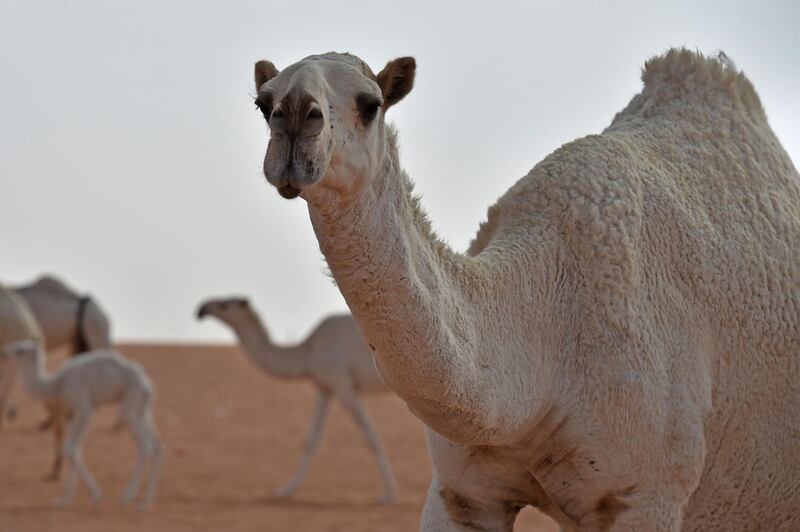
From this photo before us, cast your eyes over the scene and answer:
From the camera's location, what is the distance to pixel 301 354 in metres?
17.6

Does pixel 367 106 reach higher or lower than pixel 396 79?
lower

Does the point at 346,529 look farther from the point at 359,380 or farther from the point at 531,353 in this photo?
the point at 531,353

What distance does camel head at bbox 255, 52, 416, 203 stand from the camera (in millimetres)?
4113

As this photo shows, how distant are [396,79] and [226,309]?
1318cm

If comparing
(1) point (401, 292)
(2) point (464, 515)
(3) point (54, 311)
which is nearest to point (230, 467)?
(3) point (54, 311)

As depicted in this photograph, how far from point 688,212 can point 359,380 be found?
458 inches

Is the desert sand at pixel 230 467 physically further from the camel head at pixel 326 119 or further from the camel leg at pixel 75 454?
the camel head at pixel 326 119

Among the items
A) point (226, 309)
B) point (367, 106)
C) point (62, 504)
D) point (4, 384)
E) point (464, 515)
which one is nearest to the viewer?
point (367, 106)

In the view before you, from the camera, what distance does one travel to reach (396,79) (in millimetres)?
4703

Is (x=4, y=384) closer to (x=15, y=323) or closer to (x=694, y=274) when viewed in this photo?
(x=15, y=323)

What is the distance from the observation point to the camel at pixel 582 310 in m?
4.55

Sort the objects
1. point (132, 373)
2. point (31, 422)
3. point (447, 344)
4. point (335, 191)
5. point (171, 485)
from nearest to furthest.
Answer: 1. point (335, 191)
2. point (447, 344)
3. point (132, 373)
4. point (171, 485)
5. point (31, 422)

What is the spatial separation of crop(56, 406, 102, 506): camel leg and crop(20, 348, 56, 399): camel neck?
1.77 feet

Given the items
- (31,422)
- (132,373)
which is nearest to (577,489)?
(132,373)
